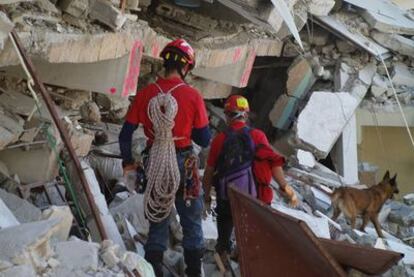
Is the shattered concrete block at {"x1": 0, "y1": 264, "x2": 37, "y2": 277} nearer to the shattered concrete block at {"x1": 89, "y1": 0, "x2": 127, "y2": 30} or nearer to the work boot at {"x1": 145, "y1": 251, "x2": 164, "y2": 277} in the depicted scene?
the work boot at {"x1": 145, "y1": 251, "x2": 164, "y2": 277}

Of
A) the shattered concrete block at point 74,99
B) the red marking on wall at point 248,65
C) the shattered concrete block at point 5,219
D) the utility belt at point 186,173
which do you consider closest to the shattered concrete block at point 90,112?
the shattered concrete block at point 74,99

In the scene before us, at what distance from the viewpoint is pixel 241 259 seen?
391 centimetres

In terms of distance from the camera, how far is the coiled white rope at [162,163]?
4.68 m

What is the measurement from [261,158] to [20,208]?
6.26 ft

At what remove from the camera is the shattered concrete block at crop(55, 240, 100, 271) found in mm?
3766

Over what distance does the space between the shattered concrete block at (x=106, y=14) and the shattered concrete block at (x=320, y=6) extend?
16.3ft

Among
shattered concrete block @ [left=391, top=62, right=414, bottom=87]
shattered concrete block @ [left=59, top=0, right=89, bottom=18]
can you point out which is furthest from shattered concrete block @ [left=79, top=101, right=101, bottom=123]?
shattered concrete block @ [left=391, top=62, right=414, bottom=87]

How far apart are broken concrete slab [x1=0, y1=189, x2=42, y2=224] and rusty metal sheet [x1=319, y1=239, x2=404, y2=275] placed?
8.64 ft

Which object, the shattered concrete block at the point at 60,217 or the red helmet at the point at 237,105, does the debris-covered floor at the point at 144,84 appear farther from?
the red helmet at the point at 237,105

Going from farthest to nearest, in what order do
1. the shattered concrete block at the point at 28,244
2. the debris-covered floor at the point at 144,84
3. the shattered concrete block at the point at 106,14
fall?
the shattered concrete block at the point at 106,14, the debris-covered floor at the point at 144,84, the shattered concrete block at the point at 28,244

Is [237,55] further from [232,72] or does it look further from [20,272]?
[20,272]

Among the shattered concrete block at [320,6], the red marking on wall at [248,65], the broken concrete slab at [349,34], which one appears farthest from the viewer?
the broken concrete slab at [349,34]

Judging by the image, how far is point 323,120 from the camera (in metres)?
10.8

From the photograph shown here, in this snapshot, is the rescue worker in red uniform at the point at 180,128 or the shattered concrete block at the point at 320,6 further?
the shattered concrete block at the point at 320,6
